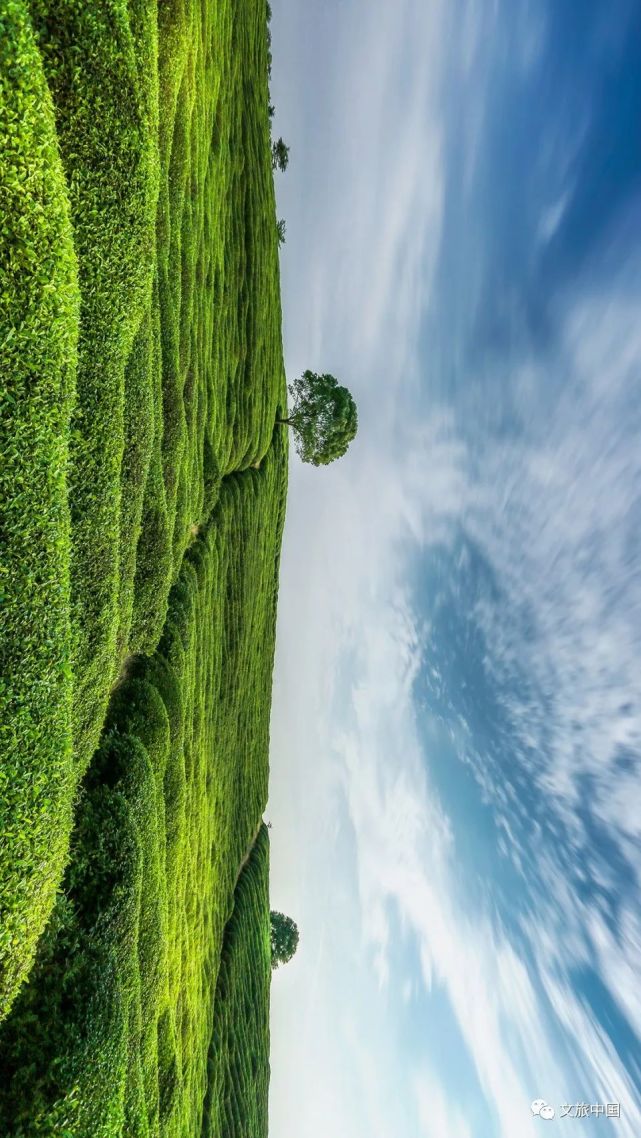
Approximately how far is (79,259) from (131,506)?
3.66m

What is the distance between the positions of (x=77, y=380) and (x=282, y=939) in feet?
140

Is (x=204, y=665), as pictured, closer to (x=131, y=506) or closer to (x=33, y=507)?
(x=131, y=506)

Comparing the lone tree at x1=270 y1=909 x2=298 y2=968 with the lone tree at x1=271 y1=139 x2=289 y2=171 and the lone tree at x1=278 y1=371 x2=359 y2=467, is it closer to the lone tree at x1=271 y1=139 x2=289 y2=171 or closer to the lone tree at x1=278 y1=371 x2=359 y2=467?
the lone tree at x1=278 y1=371 x2=359 y2=467

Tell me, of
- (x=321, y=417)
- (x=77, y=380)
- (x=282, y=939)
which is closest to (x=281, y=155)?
(x=321, y=417)

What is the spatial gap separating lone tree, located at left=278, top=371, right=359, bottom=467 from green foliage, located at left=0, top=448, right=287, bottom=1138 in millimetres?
3151

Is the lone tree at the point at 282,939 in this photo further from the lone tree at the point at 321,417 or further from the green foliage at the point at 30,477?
the green foliage at the point at 30,477

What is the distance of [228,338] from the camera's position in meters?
20.3

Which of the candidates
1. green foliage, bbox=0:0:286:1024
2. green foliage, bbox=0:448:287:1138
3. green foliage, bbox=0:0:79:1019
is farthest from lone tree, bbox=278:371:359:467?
green foliage, bbox=0:0:79:1019

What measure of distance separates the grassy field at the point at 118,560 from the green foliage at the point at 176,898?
0.05 metres

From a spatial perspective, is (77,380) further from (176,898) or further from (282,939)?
(282,939)

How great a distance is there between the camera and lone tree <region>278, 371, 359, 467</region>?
32.5 metres

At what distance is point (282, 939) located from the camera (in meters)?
40.5

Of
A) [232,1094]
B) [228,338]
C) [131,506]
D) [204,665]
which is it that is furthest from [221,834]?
[228,338]

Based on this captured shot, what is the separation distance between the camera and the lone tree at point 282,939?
131 feet
